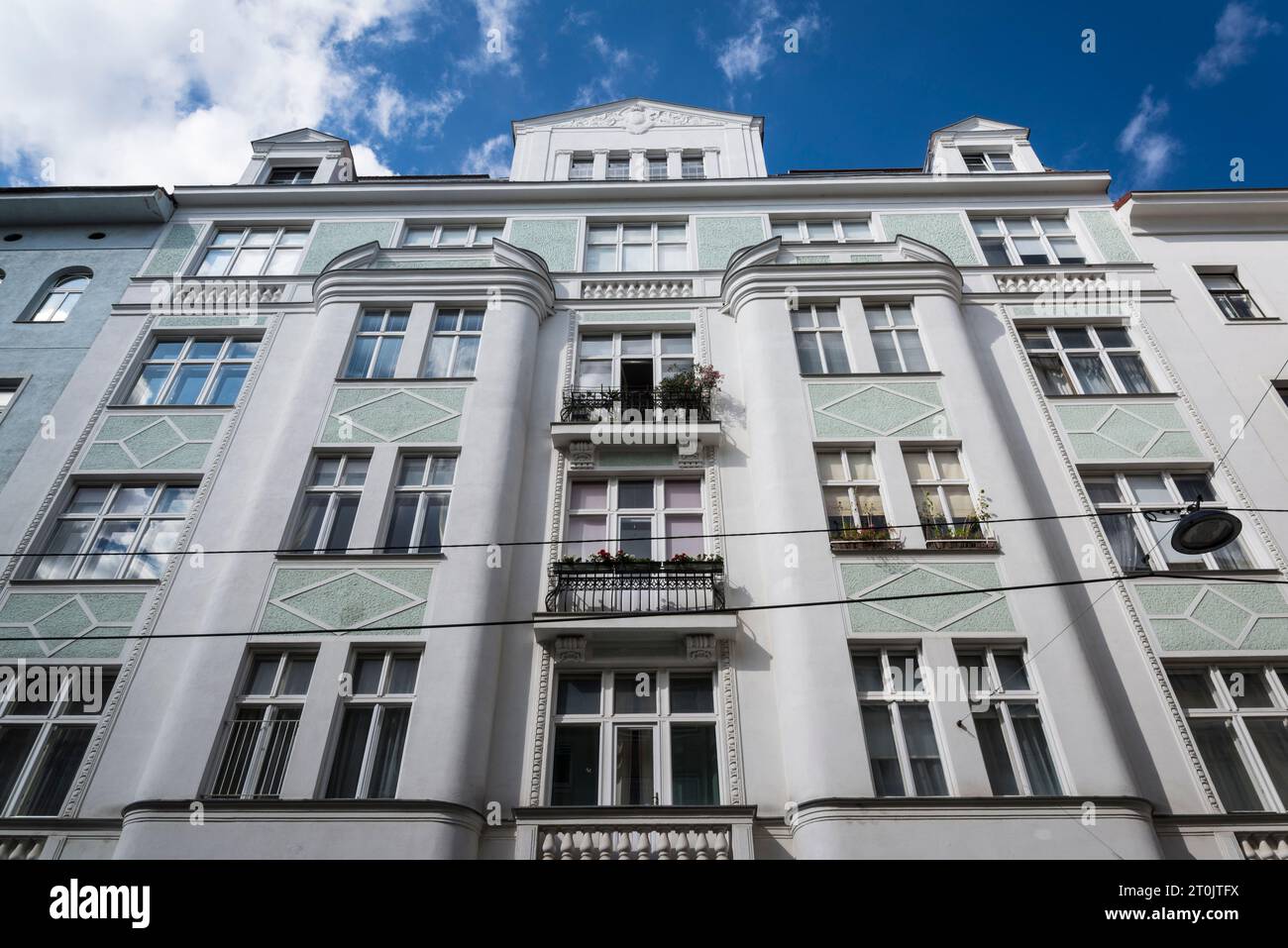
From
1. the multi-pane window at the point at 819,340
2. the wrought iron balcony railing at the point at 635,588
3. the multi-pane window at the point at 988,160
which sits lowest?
the wrought iron balcony railing at the point at 635,588

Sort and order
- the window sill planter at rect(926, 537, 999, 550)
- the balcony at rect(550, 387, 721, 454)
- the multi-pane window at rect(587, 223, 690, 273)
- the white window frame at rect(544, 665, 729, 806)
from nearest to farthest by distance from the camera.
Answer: the white window frame at rect(544, 665, 729, 806) → the window sill planter at rect(926, 537, 999, 550) → the balcony at rect(550, 387, 721, 454) → the multi-pane window at rect(587, 223, 690, 273)

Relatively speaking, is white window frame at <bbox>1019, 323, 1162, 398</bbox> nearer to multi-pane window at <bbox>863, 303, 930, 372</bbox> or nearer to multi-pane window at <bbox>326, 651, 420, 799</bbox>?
multi-pane window at <bbox>863, 303, 930, 372</bbox>

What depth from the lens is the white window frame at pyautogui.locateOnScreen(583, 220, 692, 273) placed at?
19.9 m

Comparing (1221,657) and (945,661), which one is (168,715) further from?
(1221,657)

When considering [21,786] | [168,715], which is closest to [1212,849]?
[168,715]

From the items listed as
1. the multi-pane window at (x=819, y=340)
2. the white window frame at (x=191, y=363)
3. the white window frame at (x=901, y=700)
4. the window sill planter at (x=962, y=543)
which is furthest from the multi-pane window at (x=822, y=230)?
the white window frame at (x=191, y=363)

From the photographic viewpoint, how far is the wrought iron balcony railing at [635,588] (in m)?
12.9

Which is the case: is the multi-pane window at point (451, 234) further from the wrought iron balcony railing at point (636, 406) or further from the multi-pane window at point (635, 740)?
the multi-pane window at point (635, 740)

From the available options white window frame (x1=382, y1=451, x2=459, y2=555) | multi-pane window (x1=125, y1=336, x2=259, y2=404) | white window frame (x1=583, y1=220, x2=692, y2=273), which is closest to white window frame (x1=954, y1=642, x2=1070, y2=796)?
white window frame (x1=382, y1=451, x2=459, y2=555)

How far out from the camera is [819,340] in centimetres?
1684

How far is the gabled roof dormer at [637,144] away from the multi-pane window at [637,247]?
1929 mm

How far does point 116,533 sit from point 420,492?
537 centimetres

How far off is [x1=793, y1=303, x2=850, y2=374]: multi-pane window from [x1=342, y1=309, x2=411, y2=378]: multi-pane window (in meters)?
8.31
